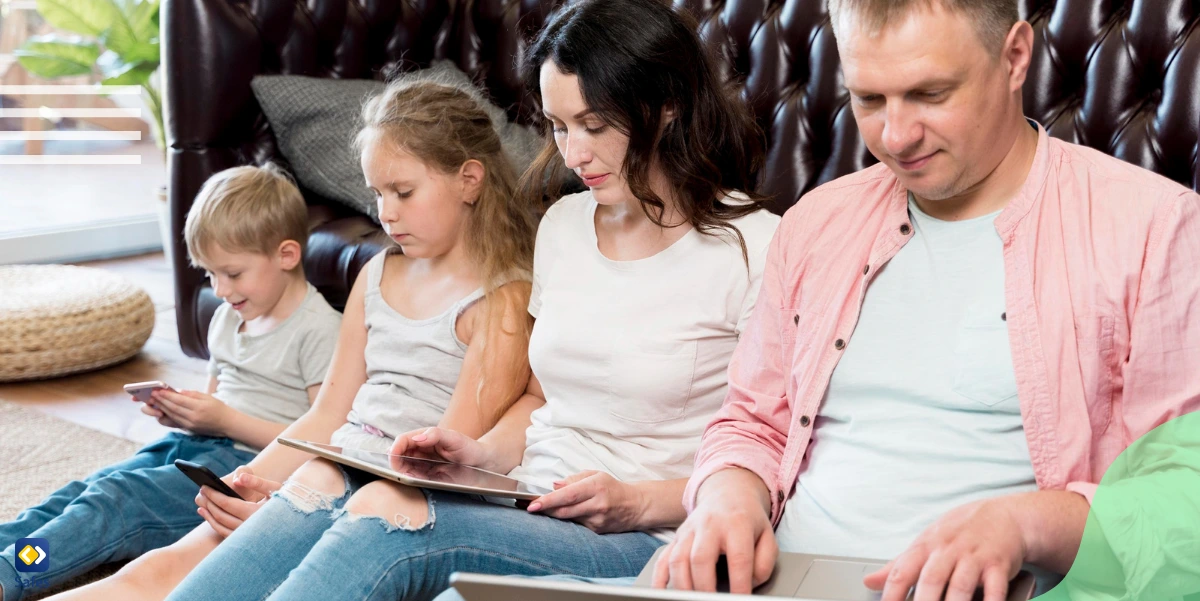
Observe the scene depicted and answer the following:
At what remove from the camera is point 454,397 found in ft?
5.63

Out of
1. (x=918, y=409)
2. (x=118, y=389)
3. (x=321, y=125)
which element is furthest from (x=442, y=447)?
(x=118, y=389)

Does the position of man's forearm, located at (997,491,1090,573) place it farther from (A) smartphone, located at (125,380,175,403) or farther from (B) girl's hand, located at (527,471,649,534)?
(A) smartphone, located at (125,380,175,403)

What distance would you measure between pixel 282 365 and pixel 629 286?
35.9 inches

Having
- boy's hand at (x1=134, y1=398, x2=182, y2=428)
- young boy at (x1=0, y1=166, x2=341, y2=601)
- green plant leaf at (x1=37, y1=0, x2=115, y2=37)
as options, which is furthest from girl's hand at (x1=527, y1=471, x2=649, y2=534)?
green plant leaf at (x1=37, y1=0, x2=115, y2=37)

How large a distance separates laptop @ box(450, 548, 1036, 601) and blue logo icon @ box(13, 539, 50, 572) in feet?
3.87

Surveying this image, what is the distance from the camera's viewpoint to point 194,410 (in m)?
2.01

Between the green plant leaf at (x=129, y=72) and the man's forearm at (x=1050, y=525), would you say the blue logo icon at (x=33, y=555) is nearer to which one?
the man's forearm at (x=1050, y=525)

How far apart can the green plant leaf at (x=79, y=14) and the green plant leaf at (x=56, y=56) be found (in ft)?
0.29

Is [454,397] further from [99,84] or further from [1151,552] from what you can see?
[99,84]

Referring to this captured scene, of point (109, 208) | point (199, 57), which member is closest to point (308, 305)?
point (199, 57)

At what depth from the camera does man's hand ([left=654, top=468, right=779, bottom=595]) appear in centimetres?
101

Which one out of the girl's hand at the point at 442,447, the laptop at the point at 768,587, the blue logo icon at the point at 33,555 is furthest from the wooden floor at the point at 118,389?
the laptop at the point at 768,587

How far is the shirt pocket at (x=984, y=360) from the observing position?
3.56 feet

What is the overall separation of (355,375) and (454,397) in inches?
11.7
